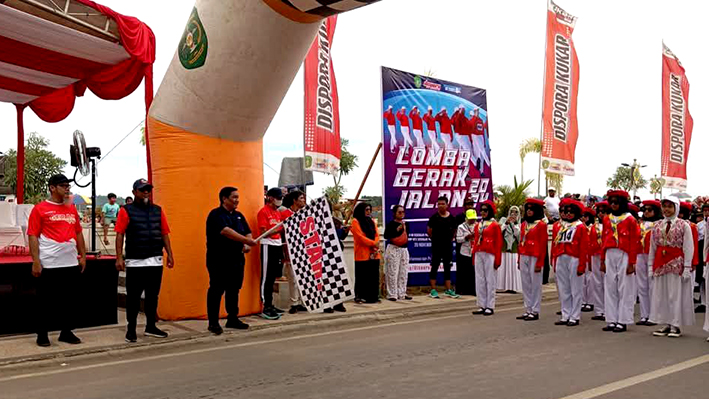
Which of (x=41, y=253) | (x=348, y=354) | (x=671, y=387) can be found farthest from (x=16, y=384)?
(x=671, y=387)

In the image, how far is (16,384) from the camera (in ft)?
18.7

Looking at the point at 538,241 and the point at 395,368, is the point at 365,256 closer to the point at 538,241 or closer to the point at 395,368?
the point at 538,241

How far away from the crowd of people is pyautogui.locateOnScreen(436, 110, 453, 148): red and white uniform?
1.63 meters

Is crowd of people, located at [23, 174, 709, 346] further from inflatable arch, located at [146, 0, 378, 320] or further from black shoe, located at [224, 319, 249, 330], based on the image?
inflatable arch, located at [146, 0, 378, 320]

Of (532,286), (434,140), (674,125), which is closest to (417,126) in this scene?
(434,140)

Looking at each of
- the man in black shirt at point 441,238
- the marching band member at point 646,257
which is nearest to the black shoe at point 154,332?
the man in black shirt at point 441,238

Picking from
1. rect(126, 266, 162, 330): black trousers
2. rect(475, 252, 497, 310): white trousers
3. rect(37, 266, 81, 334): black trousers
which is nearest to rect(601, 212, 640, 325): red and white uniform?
rect(475, 252, 497, 310): white trousers

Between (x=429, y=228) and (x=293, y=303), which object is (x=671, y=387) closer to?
(x=293, y=303)

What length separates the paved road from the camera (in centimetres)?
540

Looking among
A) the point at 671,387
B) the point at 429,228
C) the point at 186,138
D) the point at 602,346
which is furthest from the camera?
the point at 429,228

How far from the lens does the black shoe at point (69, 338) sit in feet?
23.9

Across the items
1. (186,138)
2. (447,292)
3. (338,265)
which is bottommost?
(447,292)

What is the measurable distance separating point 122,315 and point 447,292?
5905mm

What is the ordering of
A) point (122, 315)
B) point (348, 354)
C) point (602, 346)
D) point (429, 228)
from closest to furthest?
point (348, 354), point (602, 346), point (122, 315), point (429, 228)
